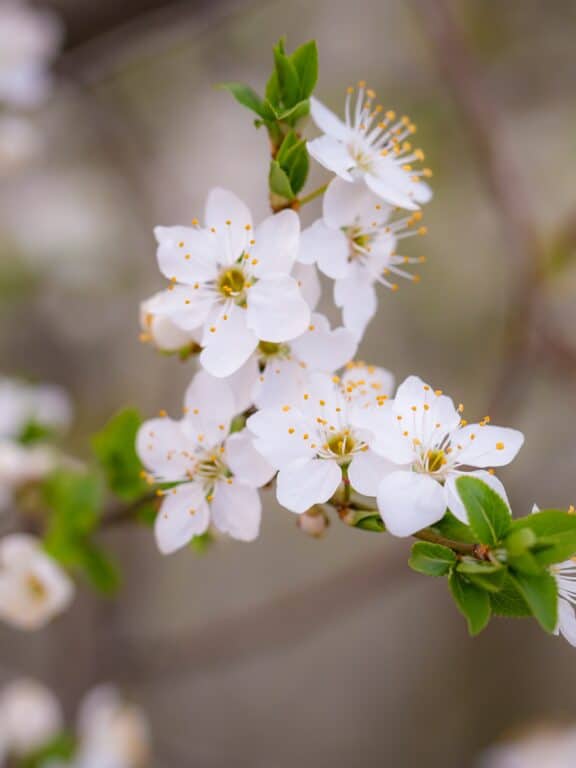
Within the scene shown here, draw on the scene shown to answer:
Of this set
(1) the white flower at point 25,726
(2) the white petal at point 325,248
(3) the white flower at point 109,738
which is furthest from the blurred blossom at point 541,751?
(2) the white petal at point 325,248

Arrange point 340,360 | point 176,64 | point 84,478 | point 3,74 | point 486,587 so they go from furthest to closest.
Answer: point 176,64
point 3,74
point 84,478
point 340,360
point 486,587

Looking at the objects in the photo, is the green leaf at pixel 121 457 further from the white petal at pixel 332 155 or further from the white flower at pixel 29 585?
the white petal at pixel 332 155

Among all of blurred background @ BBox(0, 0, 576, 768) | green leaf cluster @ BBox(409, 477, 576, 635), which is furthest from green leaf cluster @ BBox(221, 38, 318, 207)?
blurred background @ BBox(0, 0, 576, 768)

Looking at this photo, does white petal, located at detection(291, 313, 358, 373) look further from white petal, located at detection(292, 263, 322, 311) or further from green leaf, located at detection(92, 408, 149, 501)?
green leaf, located at detection(92, 408, 149, 501)

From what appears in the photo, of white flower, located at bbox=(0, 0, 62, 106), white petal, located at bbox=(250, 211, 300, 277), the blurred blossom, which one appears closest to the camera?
white petal, located at bbox=(250, 211, 300, 277)

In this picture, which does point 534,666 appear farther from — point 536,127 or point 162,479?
point 162,479

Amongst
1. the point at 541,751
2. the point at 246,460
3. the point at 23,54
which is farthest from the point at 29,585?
the point at 541,751

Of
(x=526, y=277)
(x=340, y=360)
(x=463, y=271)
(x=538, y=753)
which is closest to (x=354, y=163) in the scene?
(x=340, y=360)
